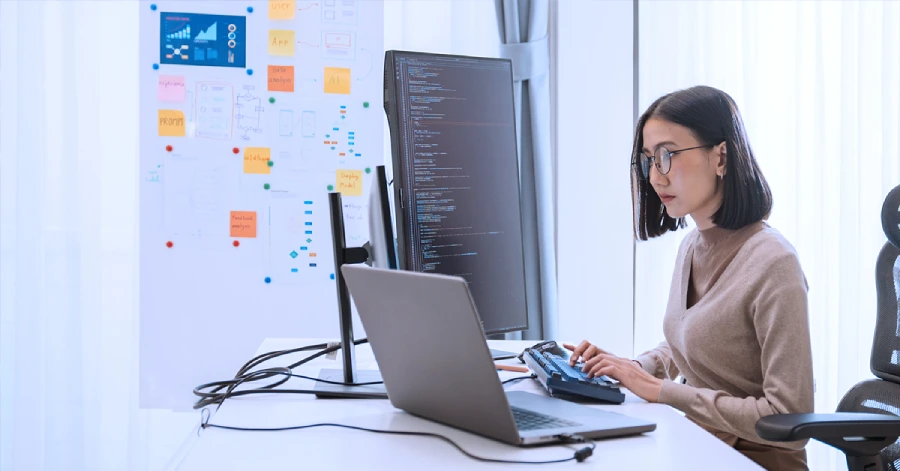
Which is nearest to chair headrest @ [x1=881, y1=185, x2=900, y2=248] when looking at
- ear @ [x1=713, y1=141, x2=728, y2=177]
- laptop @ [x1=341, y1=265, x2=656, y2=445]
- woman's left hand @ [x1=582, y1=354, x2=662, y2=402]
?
ear @ [x1=713, y1=141, x2=728, y2=177]

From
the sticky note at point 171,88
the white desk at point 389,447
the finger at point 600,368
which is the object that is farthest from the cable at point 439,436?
the sticky note at point 171,88

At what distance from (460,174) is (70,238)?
1.69 m

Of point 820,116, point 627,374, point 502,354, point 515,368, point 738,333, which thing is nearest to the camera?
point 627,374

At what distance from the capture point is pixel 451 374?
989 mm

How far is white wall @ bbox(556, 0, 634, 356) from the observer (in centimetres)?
273

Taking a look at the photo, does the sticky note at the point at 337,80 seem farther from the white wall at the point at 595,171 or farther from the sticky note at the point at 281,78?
the white wall at the point at 595,171

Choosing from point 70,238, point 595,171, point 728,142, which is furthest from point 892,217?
A: point 70,238

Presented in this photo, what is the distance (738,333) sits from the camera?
1397 millimetres

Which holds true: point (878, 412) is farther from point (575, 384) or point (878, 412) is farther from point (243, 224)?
point (243, 224)

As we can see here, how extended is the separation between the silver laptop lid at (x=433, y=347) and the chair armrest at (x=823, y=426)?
1.45 ft

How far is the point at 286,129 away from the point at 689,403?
69.8 inches

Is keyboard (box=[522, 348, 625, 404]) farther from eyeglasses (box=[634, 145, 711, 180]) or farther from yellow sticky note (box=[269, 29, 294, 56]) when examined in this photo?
yellow sticky note (box=[269, 29, 294, 56])

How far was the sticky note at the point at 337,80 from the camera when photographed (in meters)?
2.62

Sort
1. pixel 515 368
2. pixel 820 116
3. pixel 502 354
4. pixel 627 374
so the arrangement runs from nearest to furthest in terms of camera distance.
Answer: pixel 627 374 → pixel 515 368 → pixel 502 354 → pixel 820 116
